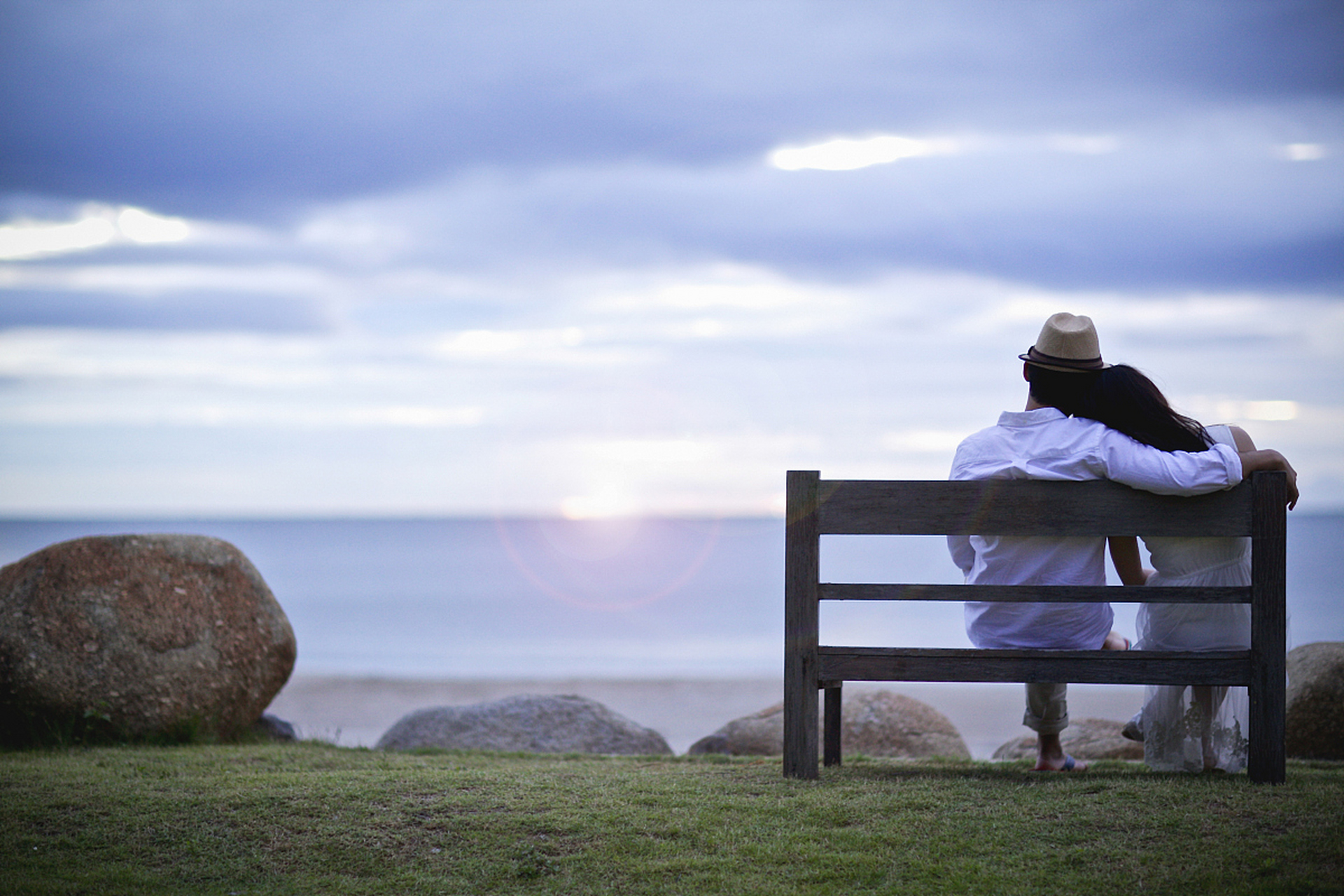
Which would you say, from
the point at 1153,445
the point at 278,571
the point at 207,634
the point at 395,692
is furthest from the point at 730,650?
the point at 278,571

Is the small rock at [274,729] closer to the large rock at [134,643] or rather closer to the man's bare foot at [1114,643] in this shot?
the large rock at [134,643]

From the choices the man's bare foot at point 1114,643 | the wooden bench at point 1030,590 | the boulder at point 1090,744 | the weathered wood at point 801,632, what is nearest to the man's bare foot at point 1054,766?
the man's bare foot at point 1114,643

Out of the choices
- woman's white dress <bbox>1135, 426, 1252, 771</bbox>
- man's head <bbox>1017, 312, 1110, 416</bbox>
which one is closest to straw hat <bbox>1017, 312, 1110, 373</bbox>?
man's head <bbox>1017, 312, 1110, 416</bbox>

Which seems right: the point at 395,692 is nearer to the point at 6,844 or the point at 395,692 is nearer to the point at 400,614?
the point at 6,844

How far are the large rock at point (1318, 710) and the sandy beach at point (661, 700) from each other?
3.81m

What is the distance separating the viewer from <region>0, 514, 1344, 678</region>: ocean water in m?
24.5

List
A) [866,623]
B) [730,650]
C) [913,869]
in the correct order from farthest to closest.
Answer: [866,623] < [730,650] < [913,869]

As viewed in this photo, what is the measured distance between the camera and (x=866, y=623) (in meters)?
29.9

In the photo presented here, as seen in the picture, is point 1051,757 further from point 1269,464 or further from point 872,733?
point 872,733

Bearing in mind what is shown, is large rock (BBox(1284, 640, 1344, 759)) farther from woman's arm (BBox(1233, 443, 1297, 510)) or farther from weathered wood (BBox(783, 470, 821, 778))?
weathered wood (BBox(783, 470, 821, 778))

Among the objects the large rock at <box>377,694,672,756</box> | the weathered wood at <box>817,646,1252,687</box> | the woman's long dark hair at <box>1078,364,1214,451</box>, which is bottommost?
the large rock at <box>377,694,672,756</box>

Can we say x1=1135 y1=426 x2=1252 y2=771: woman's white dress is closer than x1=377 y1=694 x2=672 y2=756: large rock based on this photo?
Yes

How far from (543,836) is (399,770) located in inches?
61.3

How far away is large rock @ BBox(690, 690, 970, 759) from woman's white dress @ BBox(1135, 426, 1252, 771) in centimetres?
286
